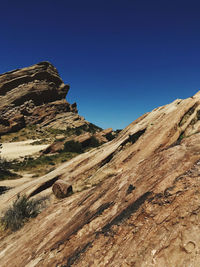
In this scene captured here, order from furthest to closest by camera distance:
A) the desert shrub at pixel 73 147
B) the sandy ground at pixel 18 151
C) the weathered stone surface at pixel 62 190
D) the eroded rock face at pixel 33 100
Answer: the eroded rock face at pixel 33 100 → the sandy ground at pixel 18 151 → the desert shrub at pixel 73 147 → the weathered stone surface at pixel 62 190

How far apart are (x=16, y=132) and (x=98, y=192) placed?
58.5 meters

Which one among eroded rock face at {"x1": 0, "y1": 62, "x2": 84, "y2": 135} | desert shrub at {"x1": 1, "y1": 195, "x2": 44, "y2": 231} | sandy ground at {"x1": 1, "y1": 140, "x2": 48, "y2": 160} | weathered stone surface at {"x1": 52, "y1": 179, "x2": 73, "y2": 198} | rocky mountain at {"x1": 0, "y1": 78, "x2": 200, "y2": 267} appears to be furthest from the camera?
eroded rock face at {"x1": 0, "y1": 62, "x2": 84, "y2": 135}

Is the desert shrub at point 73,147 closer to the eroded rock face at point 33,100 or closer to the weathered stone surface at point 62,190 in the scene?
the weathered stone surface at point 62,190

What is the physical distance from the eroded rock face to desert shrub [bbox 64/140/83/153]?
29.4m

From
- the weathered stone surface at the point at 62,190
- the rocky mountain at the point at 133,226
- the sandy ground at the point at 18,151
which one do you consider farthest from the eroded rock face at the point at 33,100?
the rocky mountain at the point at 133,226

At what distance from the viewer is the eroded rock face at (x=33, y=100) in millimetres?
62344

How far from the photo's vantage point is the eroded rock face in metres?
62.3

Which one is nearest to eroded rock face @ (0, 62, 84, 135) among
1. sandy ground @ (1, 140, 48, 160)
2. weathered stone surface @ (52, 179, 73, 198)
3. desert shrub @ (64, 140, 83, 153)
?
sandy ground @ (1, 140, 48, 160)

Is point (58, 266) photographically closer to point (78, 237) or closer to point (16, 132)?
point (78, 237)

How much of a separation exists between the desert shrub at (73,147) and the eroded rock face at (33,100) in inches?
1159

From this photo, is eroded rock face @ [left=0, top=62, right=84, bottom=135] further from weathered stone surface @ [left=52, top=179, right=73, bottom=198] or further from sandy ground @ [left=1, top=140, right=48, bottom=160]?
weathered stone surface @ [left=52, top=179, right=73, bottom=198]

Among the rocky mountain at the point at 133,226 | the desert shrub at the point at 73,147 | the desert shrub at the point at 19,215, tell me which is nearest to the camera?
the rocky mountain at the point at 133,226

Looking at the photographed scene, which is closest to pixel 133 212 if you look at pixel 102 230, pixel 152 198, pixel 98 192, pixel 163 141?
pixel 152 198

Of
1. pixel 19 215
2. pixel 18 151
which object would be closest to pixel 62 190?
pixel 19 215
